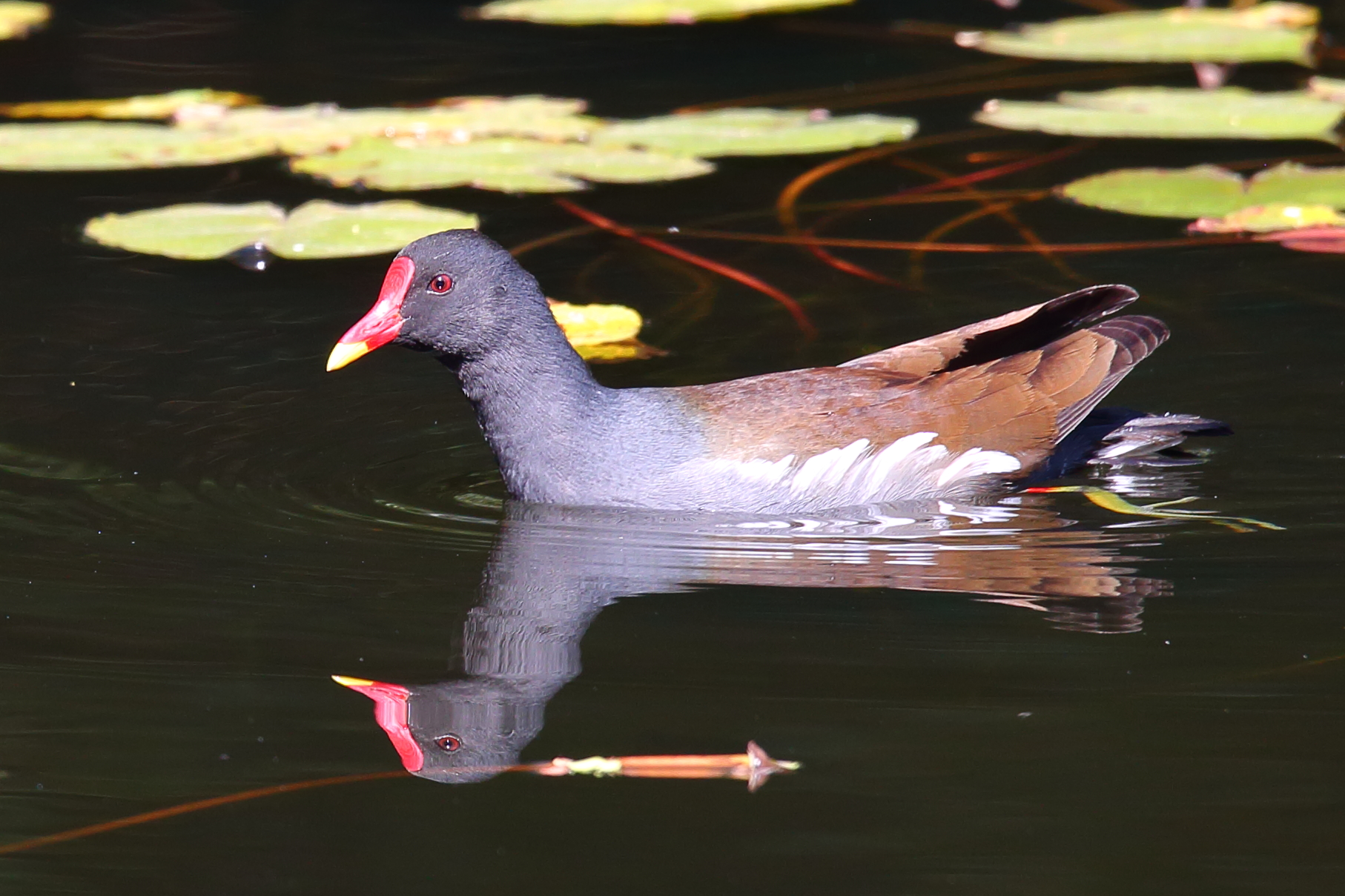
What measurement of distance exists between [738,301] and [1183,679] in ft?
8.76

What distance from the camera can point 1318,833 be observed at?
2.54m

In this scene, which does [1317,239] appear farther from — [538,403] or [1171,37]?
[538,403]

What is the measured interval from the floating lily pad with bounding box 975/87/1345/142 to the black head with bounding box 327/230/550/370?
2.71m

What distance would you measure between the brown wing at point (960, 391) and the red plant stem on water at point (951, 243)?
4.16ft

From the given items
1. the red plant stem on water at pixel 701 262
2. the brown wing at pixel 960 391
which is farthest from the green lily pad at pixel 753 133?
the brown wing at pixel 960 391

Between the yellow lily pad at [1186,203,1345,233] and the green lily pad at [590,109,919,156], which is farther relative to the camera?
the green lily pad at [590,109,919,156]

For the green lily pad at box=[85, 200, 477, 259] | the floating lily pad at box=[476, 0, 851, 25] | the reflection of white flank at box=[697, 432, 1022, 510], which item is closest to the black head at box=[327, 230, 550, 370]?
the reflection of white flank at box=[697, 432, 1022, 510]

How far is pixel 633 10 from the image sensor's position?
821cm

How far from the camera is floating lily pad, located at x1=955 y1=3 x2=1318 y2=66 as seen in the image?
714 centimetres

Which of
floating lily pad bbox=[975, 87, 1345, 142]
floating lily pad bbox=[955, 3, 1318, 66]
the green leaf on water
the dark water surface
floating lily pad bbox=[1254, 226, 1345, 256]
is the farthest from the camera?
floating lily pad bbox=[955, 3, 1318, 66]

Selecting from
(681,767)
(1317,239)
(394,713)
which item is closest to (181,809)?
(394,713)

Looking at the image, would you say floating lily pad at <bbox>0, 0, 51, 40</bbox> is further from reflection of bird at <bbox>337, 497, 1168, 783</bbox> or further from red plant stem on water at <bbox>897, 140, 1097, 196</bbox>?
reflection of bird at <bbox>337, 497, 1168, 783</bbox>

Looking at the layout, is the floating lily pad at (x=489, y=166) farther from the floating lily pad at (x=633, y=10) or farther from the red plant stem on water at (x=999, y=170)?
the floating lily pad at (x=633, y=10)

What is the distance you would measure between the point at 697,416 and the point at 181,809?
5.74 feet
